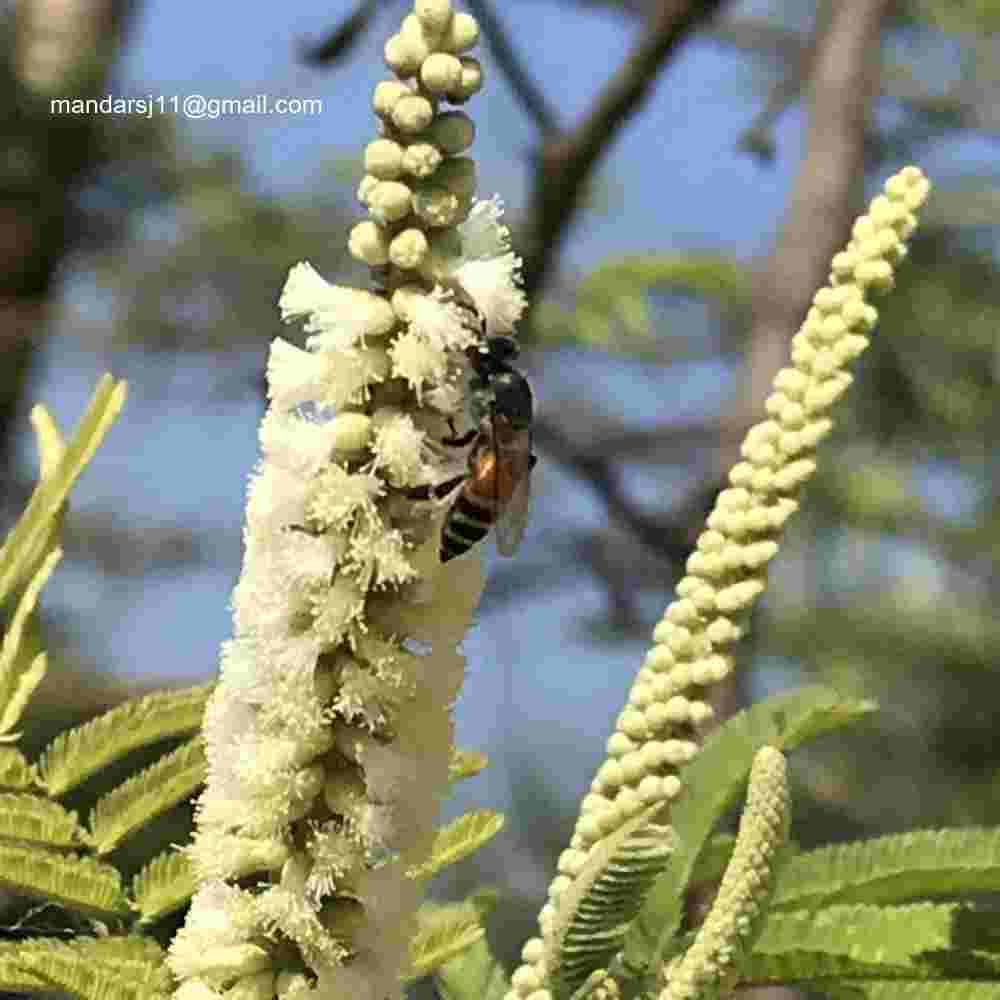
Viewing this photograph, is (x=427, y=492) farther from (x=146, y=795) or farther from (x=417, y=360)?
(x=146, y=795)

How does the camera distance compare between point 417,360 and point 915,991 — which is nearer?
point 417,360

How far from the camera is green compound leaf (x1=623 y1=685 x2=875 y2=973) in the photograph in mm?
1023

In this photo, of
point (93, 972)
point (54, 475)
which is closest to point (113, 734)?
point (54, 475)

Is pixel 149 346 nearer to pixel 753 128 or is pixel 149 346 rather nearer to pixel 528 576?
pixel 528 576

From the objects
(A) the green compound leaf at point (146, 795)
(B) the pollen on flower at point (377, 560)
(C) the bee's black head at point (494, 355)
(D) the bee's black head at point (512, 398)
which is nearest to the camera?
(B) the pollen on flower at point (377, 560)

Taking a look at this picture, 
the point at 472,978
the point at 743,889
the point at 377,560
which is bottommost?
the point at 472,978

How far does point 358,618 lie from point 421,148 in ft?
0.51

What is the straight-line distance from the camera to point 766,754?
74 centimetres

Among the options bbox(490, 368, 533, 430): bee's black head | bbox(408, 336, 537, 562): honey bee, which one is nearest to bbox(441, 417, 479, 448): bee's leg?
bbox(408, 336, 537, 562): honey bee

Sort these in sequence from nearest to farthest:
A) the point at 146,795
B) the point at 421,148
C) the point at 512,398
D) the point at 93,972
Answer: the point at 421,148 < the point at 93,972 < the point at 512,398 < the point at 146,795

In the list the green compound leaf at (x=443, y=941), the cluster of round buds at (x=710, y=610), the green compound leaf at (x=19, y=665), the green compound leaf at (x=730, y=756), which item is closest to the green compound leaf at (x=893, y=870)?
the green compound leaf at (x=730, y=756)

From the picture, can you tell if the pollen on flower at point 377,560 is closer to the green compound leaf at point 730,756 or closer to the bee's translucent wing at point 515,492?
the bee's translucent wing at point 515,492

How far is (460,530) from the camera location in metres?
0.76

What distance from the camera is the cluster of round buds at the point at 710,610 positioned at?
2.56 feet
